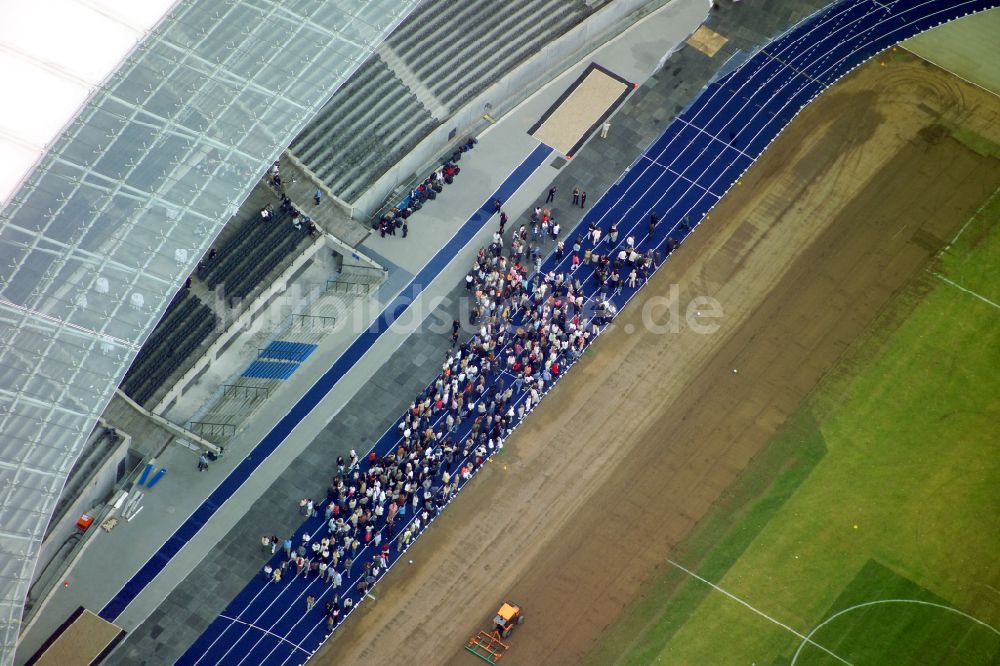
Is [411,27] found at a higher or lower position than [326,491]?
higher

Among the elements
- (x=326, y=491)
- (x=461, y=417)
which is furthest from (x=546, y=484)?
(x=326, y=491)

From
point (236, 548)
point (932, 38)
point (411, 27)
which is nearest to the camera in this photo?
point (236, 548)

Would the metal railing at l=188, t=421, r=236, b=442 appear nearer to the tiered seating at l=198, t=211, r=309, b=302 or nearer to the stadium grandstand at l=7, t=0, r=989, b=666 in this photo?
the stadium grandstand at l=7, t=0, r=989, b=666

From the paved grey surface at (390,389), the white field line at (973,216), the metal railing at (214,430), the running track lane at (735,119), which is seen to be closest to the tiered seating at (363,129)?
the paved grey surface at (390,389)

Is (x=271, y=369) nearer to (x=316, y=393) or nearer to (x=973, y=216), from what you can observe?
(x=316, y=393)

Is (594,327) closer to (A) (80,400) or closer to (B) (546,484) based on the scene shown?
(B) (546,484)

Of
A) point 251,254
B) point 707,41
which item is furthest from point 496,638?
point 707,41

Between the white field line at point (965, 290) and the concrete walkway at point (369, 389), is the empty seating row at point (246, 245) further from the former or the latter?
the white field line at point (965, 290)
